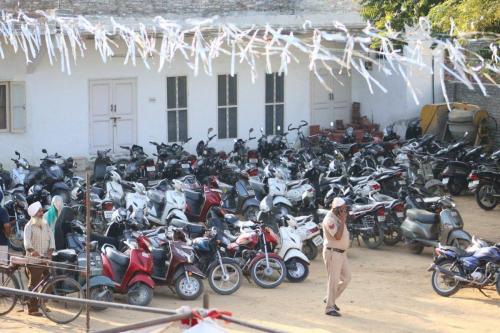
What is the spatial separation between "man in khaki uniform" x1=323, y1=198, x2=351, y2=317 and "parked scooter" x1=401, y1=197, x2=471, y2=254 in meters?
2.68

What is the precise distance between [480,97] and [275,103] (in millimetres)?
4490

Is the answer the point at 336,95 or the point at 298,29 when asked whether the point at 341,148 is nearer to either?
the point at 298,29

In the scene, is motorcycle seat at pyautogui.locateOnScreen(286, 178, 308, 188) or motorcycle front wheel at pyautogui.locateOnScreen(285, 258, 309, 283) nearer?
motorcycle front wheel at pyautogui.locateOnScreen(285, 258, 309, 283)

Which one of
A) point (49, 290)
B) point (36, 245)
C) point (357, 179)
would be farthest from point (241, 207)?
point (49, 290)

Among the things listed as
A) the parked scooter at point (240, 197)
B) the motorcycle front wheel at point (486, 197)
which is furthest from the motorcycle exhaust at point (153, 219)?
the motorcycle front wheel at point (486, 197)

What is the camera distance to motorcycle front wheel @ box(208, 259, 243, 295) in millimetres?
11734

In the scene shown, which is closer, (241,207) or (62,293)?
(62,293)

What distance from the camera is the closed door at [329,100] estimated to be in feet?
74.2

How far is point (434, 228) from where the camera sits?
1369 cm

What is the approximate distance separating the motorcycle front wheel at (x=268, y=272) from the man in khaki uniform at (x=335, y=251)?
3.66ft

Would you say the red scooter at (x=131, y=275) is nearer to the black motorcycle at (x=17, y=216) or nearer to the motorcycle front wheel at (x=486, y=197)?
the black motorcycle at (x=17, y=216)

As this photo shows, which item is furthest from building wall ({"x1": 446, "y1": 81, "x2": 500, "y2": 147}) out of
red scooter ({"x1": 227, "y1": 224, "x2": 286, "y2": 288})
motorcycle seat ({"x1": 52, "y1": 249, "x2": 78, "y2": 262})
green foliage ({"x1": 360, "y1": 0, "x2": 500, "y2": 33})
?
motorcycle seat ({"x1": 52, "y1": 249, "x2": 78, "y2": 262})

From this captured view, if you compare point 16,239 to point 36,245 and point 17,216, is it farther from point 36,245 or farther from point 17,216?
point 36,245

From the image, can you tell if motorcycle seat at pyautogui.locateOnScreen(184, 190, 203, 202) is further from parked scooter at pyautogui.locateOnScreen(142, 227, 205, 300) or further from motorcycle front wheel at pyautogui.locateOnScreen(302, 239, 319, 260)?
parked scooter at pyautogui.locateOnScreen(142, 227, 205, 300)
